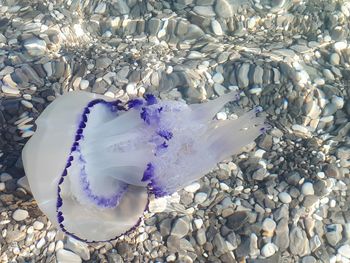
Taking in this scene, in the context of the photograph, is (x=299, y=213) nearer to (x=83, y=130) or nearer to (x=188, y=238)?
(x=188, y=238)

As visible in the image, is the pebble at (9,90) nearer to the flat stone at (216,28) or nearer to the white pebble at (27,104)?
the white pebble at (27,104)

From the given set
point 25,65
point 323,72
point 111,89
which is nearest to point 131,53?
point 111,89

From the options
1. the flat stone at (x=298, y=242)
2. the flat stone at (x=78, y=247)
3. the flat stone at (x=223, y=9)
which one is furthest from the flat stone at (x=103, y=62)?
the flat stone at (x=298, y=242)

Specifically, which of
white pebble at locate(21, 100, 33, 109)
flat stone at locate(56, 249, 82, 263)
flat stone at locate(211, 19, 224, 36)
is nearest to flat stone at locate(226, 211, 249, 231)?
flat stone at locate(56, 249, 82, 263)

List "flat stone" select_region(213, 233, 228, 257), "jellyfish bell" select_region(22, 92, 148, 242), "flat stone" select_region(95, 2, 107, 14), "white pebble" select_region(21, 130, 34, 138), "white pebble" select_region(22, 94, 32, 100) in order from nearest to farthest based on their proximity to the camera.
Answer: "jellyfish bell" select_region(22, 92, 148, 242), "flat stone" select_region(213, 233, 228, 257), "white pebble" select_region(21, 130, 34, 138), "white pebble" select_region(22, 94, 32, 100), "flat stone" select_region(95, 2, 107, 14)

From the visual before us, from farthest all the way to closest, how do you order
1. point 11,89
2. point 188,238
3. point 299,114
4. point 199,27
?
point 199,27 < point 299,114 < point 11,89 < point 188,238

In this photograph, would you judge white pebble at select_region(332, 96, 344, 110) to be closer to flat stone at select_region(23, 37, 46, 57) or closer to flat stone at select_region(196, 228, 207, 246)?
flat stone at select_region(196, 228, 207, 246)

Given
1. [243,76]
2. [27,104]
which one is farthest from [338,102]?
[27,104]
